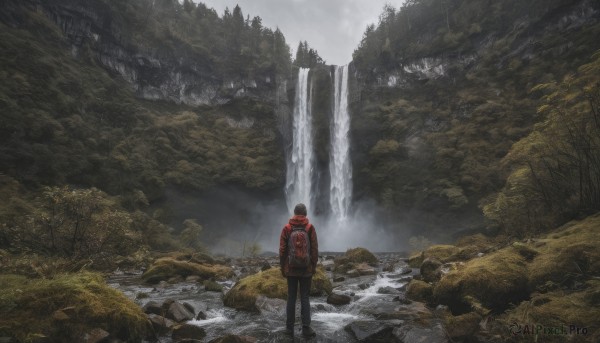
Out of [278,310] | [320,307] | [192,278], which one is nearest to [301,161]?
[192,278]

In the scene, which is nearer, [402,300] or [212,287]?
[402,300]

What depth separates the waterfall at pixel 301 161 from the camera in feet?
130

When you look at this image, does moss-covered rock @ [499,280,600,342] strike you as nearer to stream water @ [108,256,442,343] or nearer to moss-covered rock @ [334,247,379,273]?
stream water @ [108,256,442,343]

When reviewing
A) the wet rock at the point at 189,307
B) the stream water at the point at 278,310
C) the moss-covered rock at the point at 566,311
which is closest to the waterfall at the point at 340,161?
the stream water at the point at 278,310

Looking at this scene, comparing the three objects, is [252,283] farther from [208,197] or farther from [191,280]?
[208,197]

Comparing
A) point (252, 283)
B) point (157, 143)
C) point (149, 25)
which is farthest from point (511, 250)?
point (149, 25)

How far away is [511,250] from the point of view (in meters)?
6.97

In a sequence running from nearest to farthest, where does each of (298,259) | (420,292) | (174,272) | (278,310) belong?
(298,259) < (278,310) < (420,292) < (174,272)

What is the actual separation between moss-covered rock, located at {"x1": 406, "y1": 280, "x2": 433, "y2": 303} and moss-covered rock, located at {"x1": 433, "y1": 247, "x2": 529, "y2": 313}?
773 millimetres

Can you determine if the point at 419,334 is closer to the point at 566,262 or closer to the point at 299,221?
the point at 299,221

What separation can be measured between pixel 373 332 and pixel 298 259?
1601mm

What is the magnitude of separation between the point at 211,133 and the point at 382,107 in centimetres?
2108

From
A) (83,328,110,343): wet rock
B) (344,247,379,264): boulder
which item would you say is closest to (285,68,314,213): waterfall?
(344,247,379,264): boulder

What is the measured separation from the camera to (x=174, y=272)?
12.1m
